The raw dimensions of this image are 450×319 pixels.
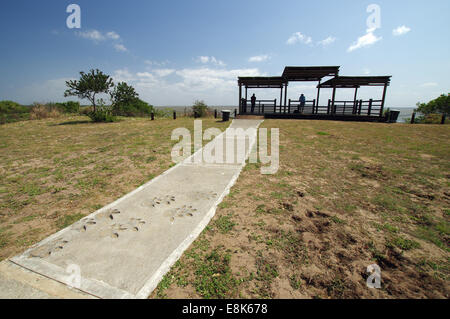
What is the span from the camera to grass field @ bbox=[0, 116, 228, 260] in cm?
305

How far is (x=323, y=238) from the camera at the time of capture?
2730mm

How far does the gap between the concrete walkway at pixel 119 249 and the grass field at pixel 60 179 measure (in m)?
0.40

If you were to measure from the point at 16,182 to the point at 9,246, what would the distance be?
302 cm

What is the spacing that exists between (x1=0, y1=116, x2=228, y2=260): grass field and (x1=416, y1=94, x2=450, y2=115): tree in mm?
35638

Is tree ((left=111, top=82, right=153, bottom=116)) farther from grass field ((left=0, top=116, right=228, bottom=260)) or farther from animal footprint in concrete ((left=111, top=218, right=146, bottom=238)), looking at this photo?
animal footprint in concrete ((left=111, top=218, right=146, bottom=238))

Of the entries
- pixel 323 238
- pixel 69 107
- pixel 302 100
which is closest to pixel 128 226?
pixel 323 238

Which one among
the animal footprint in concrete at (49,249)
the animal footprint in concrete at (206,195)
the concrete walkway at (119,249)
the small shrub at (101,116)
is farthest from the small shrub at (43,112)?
the animal footprint in concrete at (206,195)

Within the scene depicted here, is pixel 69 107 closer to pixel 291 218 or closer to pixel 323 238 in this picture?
pixel 291 218

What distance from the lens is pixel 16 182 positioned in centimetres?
460

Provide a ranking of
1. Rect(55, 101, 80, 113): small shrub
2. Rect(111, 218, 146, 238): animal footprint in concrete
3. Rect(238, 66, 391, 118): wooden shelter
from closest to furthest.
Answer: Rect(111, 218, 146, 238): animal footprint in concrete, Rect(238, 66, 391, 118): wooden shelter, Rect(55, 101, 80, 113): small shrub

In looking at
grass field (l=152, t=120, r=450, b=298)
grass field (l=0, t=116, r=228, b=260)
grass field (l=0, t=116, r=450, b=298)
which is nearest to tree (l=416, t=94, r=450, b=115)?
grass field (l=0, t=116, r=450, b=298)

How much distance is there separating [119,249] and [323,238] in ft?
9.07
